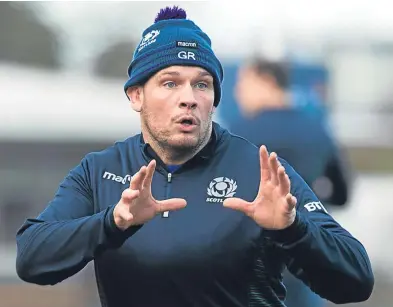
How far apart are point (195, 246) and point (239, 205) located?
21 cm

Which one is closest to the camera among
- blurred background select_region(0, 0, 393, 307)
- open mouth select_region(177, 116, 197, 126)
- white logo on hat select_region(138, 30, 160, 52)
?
open mouth select_region(177, 116, 197, 126)

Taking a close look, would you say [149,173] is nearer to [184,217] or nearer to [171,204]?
[171,204]

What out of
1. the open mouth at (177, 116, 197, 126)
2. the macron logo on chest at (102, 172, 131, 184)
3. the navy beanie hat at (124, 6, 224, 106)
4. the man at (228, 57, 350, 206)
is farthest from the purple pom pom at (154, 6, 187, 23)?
the man at (228, 57, 350, 206)

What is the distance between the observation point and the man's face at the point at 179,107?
8.46 ft

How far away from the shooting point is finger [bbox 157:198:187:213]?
2359 mm

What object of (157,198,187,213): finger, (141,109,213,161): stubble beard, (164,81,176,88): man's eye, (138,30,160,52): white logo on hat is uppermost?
(138,30,160,52): white logo on hat

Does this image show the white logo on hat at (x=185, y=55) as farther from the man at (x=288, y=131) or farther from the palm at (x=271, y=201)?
the man at (x=288, y=131)

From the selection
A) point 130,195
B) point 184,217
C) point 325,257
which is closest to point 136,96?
point 184,217

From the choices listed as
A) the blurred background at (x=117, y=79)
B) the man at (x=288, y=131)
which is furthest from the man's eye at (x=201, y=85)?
the blurred background at (x=117, y=79)

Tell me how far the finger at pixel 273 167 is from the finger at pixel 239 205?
0.08 metres

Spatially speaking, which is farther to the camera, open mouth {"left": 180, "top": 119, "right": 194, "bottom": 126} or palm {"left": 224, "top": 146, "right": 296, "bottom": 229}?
open mouth {"left": 180, "top": 119, "right": 194, "bottom": 126}

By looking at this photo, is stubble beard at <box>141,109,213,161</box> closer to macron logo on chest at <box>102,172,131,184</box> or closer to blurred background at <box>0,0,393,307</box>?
macron logo on chest at <box>102,172,131,184</box>

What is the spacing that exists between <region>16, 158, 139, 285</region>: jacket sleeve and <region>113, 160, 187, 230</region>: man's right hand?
0.12ft

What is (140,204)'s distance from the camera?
236 centimetres
